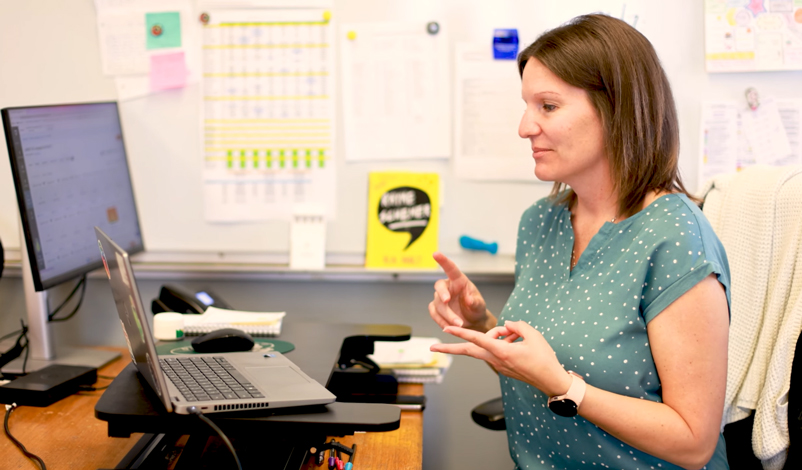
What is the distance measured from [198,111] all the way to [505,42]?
0.85 m

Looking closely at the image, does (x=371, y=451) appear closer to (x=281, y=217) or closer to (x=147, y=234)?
(x=281, y=217)

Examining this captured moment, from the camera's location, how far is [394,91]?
173 centimetres

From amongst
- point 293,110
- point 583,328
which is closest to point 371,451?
point 583,328

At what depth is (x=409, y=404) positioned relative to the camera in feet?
4.30

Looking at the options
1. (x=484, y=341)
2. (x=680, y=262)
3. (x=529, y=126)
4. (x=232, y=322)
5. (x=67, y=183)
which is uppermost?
(x=529, y=126)

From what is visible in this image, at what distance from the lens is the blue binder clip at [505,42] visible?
1681mm

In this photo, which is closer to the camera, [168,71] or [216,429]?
[216,429]

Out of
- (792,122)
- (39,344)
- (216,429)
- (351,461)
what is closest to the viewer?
(216,429)

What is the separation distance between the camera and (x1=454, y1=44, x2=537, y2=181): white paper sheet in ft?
5.58

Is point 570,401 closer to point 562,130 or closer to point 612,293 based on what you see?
point 612,293

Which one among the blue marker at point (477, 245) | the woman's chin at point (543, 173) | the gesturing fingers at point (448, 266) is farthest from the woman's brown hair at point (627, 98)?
the blue marker at point (477, 245)

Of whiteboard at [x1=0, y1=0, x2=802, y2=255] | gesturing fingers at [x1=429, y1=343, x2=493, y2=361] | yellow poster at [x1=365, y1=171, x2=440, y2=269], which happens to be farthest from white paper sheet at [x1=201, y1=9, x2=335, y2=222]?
gesturing fingers at [x1=429, y1=343, x2=493, y2=361]

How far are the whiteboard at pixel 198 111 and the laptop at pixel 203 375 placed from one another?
2.43ft

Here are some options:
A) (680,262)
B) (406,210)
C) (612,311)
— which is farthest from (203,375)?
(406,210)
